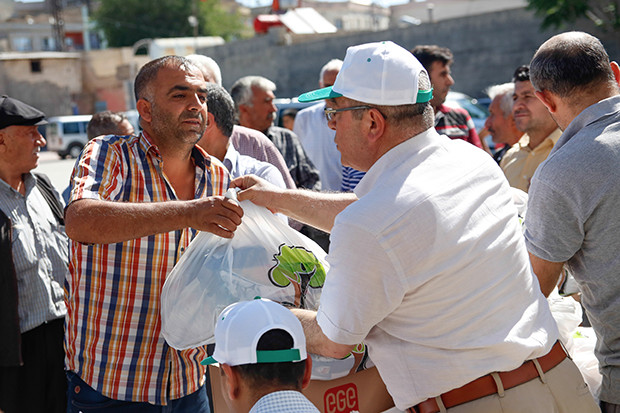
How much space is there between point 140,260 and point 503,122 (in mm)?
4336

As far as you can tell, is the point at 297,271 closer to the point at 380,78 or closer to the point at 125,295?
the point at 125,295

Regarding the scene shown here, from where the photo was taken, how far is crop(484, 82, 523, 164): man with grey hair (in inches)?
238

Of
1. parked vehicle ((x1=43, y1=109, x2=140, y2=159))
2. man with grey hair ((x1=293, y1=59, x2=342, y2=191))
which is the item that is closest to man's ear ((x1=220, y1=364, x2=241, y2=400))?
man with grey hair ((x1=293, y1=59, x2=342, y2=191))

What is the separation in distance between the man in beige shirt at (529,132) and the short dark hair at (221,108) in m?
2.20

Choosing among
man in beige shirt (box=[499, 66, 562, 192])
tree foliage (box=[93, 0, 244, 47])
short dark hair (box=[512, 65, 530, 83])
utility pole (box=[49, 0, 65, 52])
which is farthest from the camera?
tree foliage (box=[93, 0, 244, 47])

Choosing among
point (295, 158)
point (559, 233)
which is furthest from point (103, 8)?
point (559, 233)

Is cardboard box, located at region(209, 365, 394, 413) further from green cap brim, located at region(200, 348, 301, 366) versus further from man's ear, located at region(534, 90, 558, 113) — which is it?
man's ear, located at region(534, 90, 558, 113)

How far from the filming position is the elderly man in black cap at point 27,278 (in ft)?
11.8

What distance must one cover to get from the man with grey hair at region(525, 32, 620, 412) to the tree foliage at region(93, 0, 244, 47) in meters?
53.5

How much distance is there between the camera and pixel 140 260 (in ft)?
8.50

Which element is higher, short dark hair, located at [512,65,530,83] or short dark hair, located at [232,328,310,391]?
short dark hair, located at [512,65,530,83]

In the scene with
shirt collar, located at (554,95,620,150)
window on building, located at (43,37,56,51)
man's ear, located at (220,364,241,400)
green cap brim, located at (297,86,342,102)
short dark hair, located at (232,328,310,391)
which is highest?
green cap brim, located at (297,86,342,102)

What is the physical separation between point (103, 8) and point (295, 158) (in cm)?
5403

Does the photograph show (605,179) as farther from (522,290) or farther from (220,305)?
(220,305)
